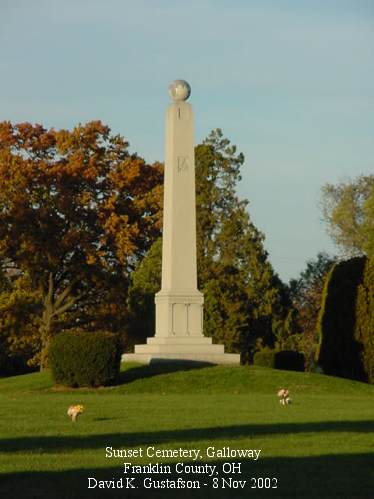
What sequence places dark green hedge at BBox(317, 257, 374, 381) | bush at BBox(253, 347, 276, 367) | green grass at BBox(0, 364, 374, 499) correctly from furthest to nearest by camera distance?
bush at BBox(253, 347, 276, 367), dark green hedge at BBox(317, 257, 374, 381), green grass at BBox(0, 364, 374, 499)

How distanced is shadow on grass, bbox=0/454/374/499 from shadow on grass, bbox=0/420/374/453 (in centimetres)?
229

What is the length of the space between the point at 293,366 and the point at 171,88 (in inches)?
493

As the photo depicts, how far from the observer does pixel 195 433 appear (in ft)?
61.3

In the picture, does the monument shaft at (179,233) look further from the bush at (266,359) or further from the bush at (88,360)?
the bush at (266,359)

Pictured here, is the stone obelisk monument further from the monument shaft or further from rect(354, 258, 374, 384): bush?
rect(354, 258, 374, 384): bush

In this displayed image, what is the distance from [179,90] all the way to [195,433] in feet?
83.1

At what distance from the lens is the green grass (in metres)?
13.0

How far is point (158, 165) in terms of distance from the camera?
66.3 meters

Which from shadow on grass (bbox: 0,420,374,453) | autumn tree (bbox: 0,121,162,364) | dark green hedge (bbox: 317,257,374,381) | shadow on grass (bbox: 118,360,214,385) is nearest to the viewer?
shadow on grass (bbox: 0,420,374,453)

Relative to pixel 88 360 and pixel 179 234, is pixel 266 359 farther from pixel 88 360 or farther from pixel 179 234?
pixel 88 360

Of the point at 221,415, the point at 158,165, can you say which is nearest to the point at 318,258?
the point at 158,165

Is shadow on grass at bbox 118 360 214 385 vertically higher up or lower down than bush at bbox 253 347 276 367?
lower down

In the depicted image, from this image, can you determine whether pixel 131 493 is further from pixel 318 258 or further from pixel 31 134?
pixel 318 258

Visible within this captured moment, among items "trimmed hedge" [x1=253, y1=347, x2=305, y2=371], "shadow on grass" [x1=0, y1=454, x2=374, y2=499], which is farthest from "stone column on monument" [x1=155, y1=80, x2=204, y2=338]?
"shadow on grass" [x1=0, y1=454, x2=374, y2=499]
